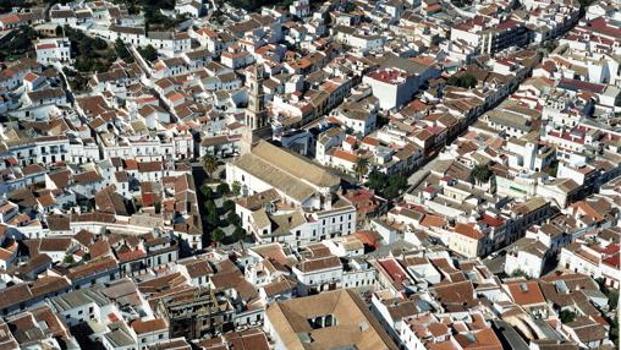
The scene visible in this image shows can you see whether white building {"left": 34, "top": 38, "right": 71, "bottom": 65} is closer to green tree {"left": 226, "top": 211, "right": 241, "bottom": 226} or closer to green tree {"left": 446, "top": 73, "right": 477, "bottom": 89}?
green tree {"left": 226, "top": 211, "right": 241, "bottom": 226}

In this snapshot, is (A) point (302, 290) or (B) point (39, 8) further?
(B) point (39, 8)

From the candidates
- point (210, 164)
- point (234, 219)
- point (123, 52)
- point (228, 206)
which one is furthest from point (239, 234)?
point (123, 52)

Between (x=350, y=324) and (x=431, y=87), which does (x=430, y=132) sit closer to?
(x=431, y=87)

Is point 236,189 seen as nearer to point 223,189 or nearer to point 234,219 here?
A: point 223,189

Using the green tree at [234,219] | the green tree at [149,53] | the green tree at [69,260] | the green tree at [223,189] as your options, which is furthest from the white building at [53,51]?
the green tree at [69,260]

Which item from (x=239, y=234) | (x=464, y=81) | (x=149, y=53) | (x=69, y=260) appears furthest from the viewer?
(x=149, y=53)

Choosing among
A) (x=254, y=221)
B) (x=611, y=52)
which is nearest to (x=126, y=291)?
(x=254, y=221)

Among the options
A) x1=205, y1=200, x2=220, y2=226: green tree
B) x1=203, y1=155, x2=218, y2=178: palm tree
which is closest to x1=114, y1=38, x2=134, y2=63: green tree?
x1=203, y1=155, x2=218, y2=178: palm tree
